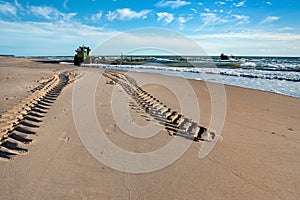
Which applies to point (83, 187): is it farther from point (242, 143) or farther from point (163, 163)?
point (242, 143)

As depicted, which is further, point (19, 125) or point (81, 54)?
point (81, 54)

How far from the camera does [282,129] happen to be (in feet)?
13.1

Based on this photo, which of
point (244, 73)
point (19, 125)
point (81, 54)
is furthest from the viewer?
point (81, 54)

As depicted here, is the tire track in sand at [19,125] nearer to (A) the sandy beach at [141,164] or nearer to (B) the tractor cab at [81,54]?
(A) the sandy beach at [141,164]

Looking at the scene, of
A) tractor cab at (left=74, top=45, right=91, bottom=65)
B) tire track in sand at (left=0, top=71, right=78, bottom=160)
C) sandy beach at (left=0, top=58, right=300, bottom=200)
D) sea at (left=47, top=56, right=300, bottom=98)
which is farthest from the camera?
tractor cab at (left=74, top=45, right=91, bottom=65)

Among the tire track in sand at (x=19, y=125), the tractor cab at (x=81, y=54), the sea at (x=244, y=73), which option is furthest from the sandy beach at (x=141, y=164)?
the tractor cab at (x=81, y=54)

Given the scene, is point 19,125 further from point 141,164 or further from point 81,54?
point 81,54

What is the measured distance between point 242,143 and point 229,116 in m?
1.74

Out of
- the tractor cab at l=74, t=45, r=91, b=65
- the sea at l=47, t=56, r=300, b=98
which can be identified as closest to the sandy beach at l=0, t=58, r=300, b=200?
the sea at l=47, t=56, r=300, b=98

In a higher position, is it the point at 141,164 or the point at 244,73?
the point at 244,73

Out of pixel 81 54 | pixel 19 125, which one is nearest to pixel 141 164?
pixel 19 125

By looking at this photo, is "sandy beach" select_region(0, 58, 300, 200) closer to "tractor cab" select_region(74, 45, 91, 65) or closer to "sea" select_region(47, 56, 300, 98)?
"sea" select_region(47, 56, 300, 98)

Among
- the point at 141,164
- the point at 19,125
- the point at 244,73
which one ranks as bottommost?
the point at 141,164

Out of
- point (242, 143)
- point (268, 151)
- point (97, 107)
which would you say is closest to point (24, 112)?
point (97, 107)
